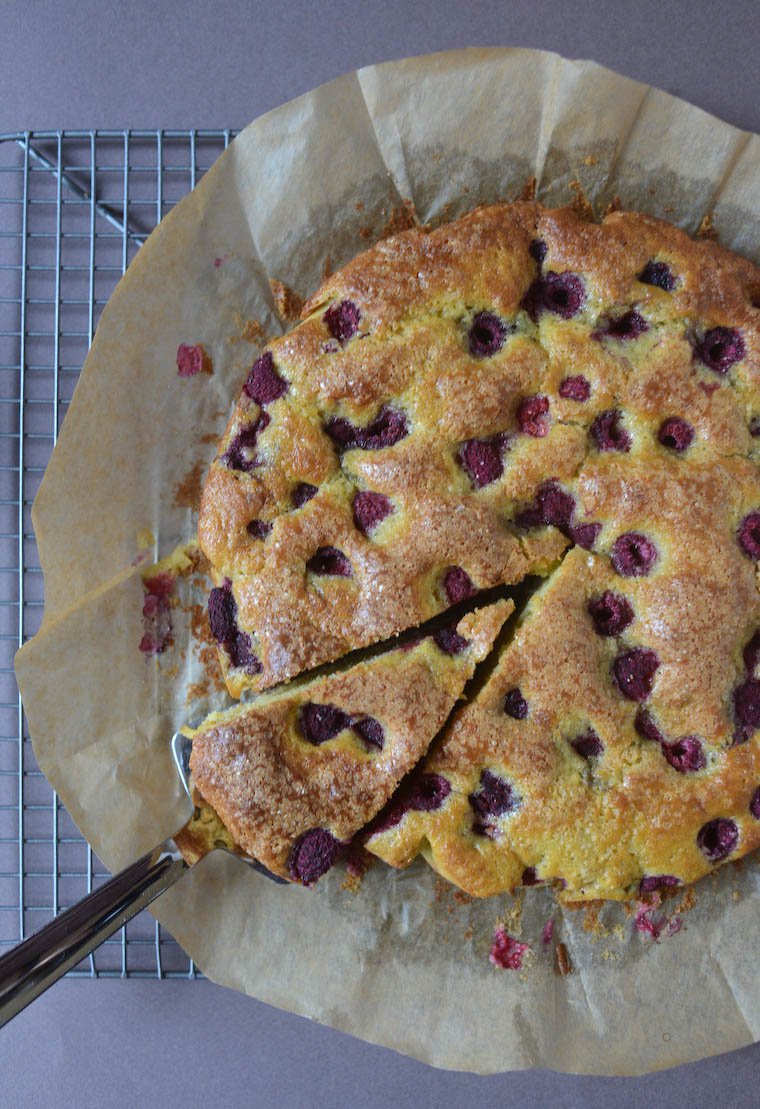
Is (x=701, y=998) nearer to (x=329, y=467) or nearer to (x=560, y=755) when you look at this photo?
(x=560, y=755)

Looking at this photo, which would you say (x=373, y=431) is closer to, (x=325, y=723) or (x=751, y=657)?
(x=325, y=723)

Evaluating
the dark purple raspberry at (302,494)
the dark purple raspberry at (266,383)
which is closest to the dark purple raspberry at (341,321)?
the dark purple raspberry at (266,383)

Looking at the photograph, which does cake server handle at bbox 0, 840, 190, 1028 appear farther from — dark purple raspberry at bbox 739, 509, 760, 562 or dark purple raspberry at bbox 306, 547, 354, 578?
dark purple raspberry at bbox 739, 509, 760, 562

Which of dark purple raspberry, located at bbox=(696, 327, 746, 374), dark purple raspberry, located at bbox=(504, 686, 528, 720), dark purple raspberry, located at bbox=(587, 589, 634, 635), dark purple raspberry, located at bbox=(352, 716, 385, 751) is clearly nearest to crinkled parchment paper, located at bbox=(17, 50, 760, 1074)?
dark purple raspberry, located at bbox=(696, 327, 746, 374)

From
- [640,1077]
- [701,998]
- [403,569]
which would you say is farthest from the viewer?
[640,1077]

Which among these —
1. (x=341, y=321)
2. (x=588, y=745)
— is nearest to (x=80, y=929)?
(x=588, y=745)

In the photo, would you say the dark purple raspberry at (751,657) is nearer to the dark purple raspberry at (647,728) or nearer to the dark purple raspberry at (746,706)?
the dark purple raspberry at (746,706)

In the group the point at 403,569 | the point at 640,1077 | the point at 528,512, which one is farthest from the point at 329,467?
the point at 640,1077
